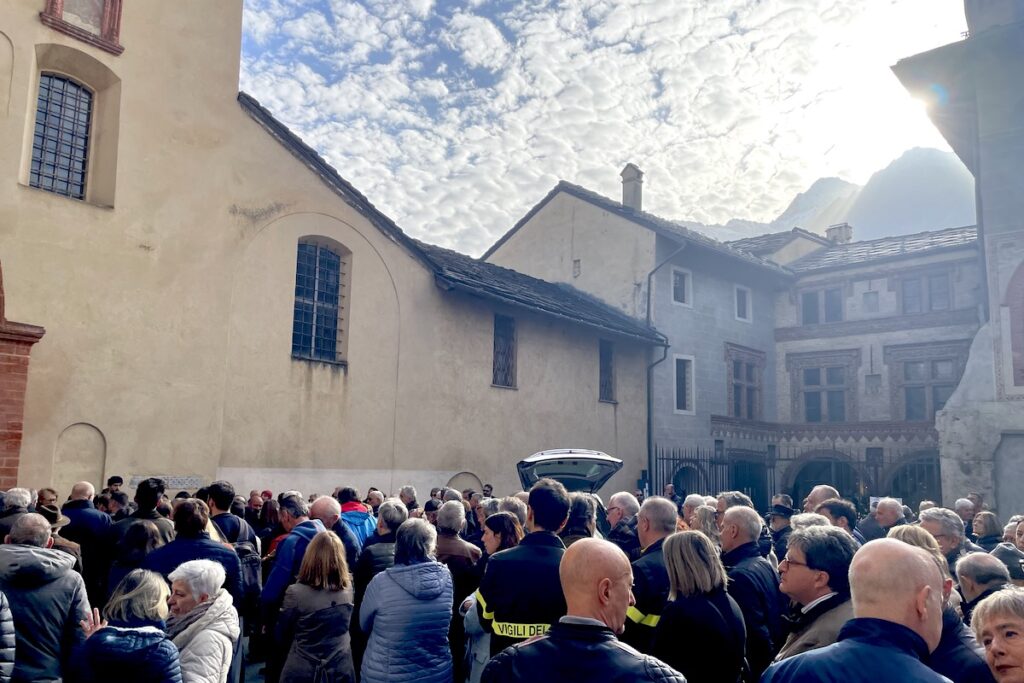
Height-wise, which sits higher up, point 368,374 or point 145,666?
point 368,374

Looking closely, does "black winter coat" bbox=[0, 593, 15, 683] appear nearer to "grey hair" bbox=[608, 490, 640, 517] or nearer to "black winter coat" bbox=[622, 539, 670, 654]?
"black winter coat" bbox=[622, 539, 670, 654]

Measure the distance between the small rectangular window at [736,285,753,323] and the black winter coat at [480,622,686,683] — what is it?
1022 inches

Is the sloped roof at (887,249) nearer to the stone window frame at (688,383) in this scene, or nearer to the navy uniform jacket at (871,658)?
the stone window frame at (688,383)

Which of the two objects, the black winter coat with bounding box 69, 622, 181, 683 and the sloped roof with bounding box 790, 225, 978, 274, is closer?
the black winter coat with bounding box 69, 622, 181, 683

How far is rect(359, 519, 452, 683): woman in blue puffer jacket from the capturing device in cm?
454

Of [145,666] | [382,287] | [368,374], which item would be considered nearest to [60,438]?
[368,374]

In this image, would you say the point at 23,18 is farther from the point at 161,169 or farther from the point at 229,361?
the point at 229,361

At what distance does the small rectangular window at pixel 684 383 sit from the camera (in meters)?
24.4

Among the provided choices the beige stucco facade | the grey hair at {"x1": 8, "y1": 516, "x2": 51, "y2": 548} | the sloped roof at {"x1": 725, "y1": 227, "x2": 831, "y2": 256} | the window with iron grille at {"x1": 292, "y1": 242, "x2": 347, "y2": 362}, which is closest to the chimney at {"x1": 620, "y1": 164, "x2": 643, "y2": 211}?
the sloped roof at {"x1": 725, "y1": 227, "x2": 831, "y2": 256}

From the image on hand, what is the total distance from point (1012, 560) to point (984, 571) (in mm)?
1421

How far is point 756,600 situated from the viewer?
4.40 m

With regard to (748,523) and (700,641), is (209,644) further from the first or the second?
(748,523)

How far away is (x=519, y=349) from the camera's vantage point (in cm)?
1877

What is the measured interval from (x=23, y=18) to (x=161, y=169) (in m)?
2.71
